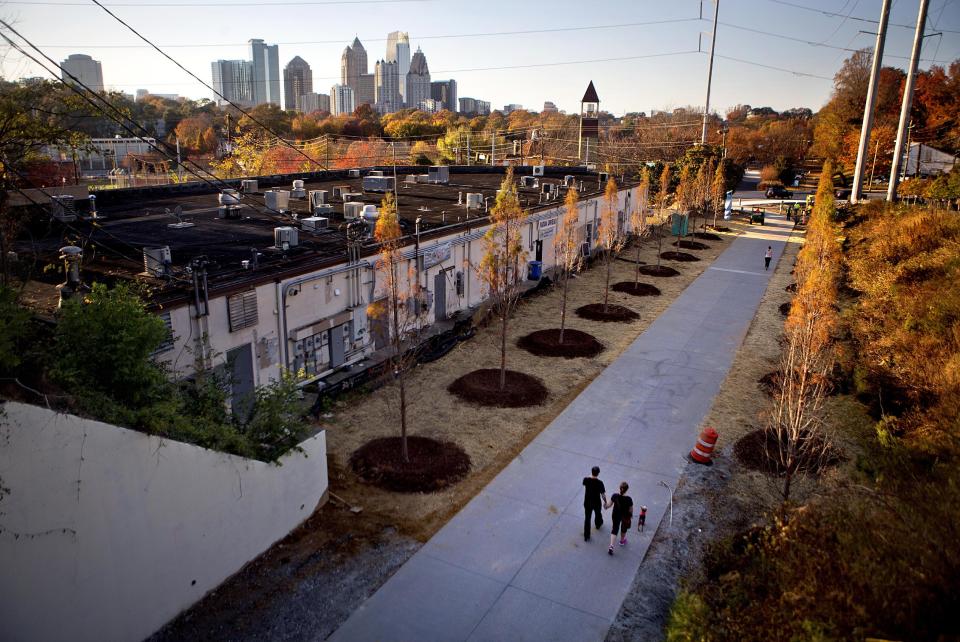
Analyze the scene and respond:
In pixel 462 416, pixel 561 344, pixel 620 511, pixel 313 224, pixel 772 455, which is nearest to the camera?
pixel 620 511

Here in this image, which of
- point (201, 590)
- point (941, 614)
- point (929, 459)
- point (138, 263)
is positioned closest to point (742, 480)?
point (929, 459)

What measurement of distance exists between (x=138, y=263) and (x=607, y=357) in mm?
13151

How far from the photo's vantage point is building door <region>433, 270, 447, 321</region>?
21.5 metres

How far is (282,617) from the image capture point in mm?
8727

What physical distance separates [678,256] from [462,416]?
23866 millimetres

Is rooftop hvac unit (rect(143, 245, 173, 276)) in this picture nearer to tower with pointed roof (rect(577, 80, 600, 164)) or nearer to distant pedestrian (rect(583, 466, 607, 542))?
distant pedestrian (rect(583, 466, 607, 542))

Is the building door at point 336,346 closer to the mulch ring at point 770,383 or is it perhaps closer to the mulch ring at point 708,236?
the mulch ring at point 770,383

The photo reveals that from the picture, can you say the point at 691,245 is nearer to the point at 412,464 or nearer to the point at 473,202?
the point at 473,202

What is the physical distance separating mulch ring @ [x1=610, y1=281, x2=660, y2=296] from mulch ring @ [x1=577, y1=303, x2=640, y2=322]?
260 centimetres

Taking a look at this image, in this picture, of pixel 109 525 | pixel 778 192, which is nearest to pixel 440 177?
pixel 109 525

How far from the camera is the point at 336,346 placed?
16969 mm

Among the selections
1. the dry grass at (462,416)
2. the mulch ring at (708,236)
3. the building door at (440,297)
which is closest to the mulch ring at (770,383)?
the dry grass at (462,416)

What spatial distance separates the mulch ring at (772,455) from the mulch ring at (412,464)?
5876 mm

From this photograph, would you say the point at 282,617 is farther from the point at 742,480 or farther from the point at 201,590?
the point at 742,480
